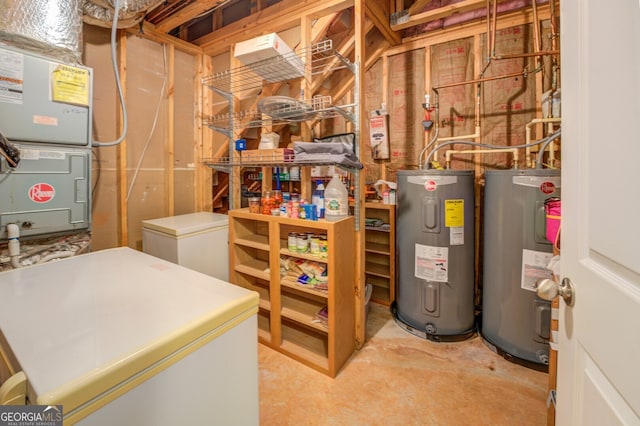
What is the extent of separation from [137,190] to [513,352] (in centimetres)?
305

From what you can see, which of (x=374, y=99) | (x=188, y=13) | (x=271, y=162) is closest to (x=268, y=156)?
(x=271, y=162)

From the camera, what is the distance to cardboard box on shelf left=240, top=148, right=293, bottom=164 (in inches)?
71.4

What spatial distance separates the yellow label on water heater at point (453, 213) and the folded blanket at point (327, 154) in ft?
2.40

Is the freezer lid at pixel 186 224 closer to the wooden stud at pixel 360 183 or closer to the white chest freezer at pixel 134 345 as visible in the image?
the white chest freezer at pixel 134 345

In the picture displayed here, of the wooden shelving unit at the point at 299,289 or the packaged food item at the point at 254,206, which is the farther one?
the packaged food item at the point at 254,206

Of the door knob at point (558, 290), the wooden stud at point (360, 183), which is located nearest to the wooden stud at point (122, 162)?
the wooden stud at point (360, 183)

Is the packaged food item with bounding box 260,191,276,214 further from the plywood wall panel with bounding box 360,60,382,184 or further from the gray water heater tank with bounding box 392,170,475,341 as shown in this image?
the plywood wall panel with bounding box 360,60,382,184

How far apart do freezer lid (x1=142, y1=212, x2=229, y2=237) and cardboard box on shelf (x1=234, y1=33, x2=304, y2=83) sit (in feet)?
3.87

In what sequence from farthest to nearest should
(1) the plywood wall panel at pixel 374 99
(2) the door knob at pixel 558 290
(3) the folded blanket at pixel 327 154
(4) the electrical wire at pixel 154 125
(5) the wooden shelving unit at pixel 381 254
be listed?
(1) the plywood wall panel at pixel 374 99
(5) the wooden shelving unit at pixel 381 254
(4) the electrical wire at pixel 154 125
(3) the folded blanket at pixel 327 154
(2) the door knob at pixel 558 290

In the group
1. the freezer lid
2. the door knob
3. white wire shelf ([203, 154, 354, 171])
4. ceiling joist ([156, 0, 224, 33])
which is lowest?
the door knob

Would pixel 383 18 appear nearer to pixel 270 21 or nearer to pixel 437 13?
pixel 437 13

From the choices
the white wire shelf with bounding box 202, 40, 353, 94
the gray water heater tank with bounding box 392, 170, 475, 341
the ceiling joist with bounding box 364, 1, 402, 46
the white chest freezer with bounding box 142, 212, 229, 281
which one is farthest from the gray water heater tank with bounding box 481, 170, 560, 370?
the white chest freezer with bounding box 142, 212, 229, 281

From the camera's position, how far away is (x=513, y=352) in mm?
1811

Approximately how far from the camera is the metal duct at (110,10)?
5.71ft
